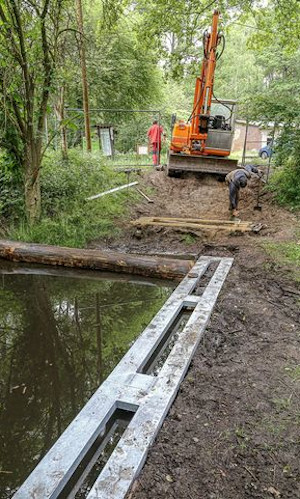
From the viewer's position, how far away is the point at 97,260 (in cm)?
595

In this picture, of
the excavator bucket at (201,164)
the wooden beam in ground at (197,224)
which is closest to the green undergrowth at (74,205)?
the wooden beam in ground at (197,224)

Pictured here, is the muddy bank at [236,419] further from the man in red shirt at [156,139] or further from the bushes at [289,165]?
the man in red shirt at [156,139]

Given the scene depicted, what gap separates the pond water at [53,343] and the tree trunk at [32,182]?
1351 millimetres

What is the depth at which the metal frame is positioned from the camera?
215 centimetres

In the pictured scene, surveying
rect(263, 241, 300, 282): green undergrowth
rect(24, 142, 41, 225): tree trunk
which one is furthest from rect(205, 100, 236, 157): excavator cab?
rect(24, 142, 41, 225): tree trunk

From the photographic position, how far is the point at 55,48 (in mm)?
6430

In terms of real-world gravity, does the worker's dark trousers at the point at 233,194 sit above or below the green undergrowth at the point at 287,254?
above

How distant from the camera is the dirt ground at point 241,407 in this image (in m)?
2.16

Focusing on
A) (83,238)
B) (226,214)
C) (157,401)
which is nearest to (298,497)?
(157,401)

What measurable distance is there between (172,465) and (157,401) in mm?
551

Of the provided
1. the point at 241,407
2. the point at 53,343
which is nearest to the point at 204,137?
the point at 53,343

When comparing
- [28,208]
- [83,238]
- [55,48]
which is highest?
[55,48]

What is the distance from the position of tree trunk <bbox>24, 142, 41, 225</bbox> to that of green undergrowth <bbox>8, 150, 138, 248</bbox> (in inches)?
7.6

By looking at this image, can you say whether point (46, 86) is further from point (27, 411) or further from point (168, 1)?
point (27, 411)
